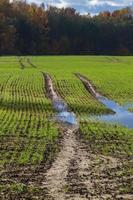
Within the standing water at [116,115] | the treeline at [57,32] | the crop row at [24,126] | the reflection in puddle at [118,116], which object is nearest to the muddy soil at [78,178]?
the crop row at [24,126]

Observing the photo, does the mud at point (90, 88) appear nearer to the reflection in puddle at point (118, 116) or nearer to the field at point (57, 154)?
the reflection in puddle at point (118, 116)

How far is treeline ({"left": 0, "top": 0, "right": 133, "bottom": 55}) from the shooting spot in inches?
6526

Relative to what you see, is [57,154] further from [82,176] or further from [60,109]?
[60,109]

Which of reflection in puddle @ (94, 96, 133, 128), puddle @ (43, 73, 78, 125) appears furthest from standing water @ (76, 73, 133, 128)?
puddle @ (43, 73, 78, 125)

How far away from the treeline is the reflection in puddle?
4690 inches

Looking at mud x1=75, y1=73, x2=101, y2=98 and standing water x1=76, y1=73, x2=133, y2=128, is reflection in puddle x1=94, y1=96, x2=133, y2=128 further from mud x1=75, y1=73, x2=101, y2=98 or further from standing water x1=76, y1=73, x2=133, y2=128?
mud x1=75, y1=73, x2=101, y2=98

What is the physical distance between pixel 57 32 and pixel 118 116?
146 m

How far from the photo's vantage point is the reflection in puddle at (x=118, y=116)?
111ft

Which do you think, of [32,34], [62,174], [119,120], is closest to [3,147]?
[62,174]

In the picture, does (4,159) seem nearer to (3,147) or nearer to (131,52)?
(3,147)

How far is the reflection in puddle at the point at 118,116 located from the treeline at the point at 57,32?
391 feet

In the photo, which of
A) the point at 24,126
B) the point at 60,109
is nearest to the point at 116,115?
the point at 60,109

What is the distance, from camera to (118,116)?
3700cm

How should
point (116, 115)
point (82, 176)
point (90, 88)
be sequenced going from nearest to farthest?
point (82, 176)
point (116, 115)
point (90, 88)
